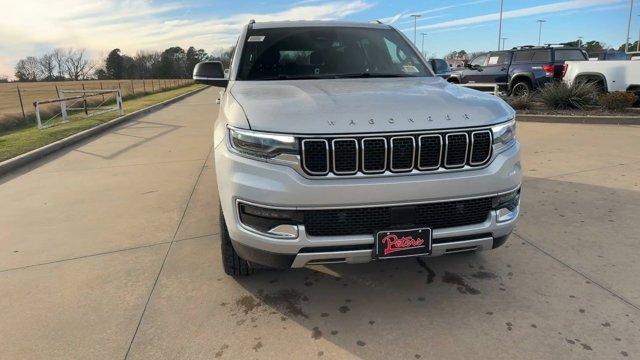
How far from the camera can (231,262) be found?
127 inches

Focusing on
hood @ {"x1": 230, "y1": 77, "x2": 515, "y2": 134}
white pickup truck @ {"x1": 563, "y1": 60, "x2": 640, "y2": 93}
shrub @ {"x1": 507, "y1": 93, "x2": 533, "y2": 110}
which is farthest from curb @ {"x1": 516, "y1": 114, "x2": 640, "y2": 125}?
hood @ {"x1": 230, "y1": 77, "x2": 515, "y2": 134}

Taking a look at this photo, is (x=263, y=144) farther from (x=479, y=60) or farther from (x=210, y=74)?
(x=479, y=60)

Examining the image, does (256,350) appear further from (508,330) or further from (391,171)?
(508,330)

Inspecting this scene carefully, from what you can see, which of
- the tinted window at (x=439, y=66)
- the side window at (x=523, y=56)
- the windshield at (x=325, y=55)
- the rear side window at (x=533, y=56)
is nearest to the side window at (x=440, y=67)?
the tinted window at (x=439, y=66)

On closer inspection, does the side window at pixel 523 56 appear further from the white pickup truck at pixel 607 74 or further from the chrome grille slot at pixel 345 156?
the chrome grille slot at pixel 345 156

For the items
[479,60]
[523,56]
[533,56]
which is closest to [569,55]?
[533,56]

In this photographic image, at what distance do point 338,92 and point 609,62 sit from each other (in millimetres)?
11226

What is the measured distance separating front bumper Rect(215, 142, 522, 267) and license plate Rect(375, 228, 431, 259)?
6 cm

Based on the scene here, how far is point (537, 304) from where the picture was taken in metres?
2.94

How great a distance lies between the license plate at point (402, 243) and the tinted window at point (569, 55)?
13.2 m

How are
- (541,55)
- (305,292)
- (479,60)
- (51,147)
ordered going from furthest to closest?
(479,60), (541,55), (51,147), (305,292)

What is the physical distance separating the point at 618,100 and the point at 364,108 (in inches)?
400

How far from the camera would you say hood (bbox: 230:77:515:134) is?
2500 millimetres

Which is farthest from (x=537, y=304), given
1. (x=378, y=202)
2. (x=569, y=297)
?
(x=378, y=202)
